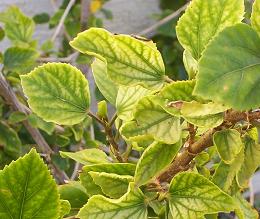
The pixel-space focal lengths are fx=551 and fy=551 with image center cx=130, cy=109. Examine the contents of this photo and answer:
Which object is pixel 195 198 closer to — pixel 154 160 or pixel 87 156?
pixel 154 160

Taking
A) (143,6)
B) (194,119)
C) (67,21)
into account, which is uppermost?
(194,119)

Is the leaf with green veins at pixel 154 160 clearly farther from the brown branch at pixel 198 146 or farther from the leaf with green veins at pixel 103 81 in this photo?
the leaf with green veins at pixel 103 81

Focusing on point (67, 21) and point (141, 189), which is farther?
point (67, 21)

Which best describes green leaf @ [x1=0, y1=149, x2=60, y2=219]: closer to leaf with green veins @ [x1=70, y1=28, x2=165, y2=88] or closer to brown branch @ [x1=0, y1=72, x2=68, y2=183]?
leaf with green veins @ [x1=70, y1=28, x2=165, y2=88]

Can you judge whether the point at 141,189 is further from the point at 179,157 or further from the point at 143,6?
the point at 143,6

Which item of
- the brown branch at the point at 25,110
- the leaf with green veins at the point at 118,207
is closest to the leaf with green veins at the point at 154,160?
the leaf with green veins at the point at 118,207

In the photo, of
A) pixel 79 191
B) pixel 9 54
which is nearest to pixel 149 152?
pixel 79 191

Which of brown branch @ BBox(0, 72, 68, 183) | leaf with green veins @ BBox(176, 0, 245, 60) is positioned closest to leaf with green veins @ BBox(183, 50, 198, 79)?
leaf with green veins @ BBox(176, 0, 245, 60)
